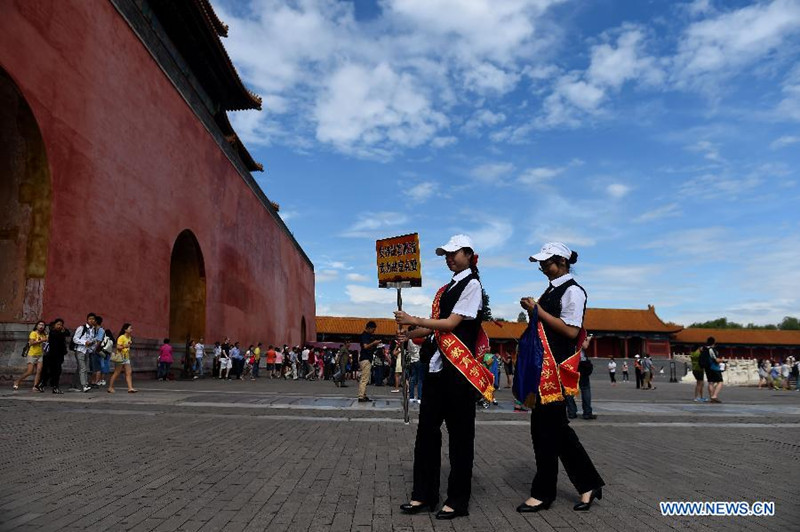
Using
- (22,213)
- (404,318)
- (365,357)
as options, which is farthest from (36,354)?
(404,318)

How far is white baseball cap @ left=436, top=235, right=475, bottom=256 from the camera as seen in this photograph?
12.2 feet

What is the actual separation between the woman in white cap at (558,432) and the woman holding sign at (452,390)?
0.38 metres

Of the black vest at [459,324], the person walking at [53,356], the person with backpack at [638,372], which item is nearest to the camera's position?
the black vest at [459,324]

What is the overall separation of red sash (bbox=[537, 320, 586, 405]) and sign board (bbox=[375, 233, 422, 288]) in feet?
12.2

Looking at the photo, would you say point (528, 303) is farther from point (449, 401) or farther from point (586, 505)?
point (586, 505)

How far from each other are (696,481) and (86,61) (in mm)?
13917

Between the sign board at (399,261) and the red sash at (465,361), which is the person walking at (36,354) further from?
the red sash at (465,361)

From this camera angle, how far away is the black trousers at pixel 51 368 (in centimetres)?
1045

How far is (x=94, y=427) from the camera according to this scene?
6277 mm

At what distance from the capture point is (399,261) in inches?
296

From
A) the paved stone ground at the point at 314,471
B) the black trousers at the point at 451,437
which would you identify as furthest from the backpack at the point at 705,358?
the black trousers at the point at 451,437

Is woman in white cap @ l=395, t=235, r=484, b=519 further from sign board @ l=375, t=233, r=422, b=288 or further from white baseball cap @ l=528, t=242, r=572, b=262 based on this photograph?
sign board @ l=375, t=233, r=422, b=288

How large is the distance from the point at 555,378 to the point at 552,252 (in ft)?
2.77

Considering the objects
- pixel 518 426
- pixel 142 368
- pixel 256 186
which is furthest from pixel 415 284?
pixel 256 186
